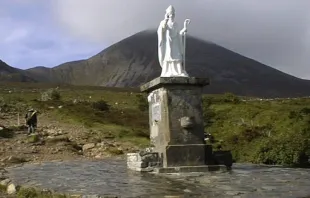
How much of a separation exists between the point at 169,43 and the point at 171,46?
0.38ft

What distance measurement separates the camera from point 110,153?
24.2 metres

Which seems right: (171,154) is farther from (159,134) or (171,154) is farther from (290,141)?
(290,141)

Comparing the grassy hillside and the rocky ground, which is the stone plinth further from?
the rocky ground

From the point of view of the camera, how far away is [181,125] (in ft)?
46.3

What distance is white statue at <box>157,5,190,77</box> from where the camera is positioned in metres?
14.6

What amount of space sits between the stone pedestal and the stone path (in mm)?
899

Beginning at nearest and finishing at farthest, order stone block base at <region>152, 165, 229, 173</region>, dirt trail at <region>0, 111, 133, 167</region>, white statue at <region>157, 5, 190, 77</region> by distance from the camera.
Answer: stone block base at <region>152, 165, 229, 173</region> → white statue at <region>157, 5, 190, 77</region> → dirt trail at <region>0, 111, 133, 167</region>

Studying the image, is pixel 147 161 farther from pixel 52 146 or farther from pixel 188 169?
pixel 52 146

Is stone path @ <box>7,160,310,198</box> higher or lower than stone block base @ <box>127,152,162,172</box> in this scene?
lower

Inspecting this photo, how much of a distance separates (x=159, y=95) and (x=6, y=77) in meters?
179

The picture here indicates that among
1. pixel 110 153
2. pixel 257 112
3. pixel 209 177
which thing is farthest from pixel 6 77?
pixel 209 177

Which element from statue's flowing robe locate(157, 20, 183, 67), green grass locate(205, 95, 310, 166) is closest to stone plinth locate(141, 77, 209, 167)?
statue's flowing robe locate(157, 20, 183, 67)

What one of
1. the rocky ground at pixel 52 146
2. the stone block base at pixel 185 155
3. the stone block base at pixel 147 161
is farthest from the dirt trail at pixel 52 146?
the stone block base at pixel 185 155

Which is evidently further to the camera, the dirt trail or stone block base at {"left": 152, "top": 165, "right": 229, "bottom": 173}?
the dirt trail
